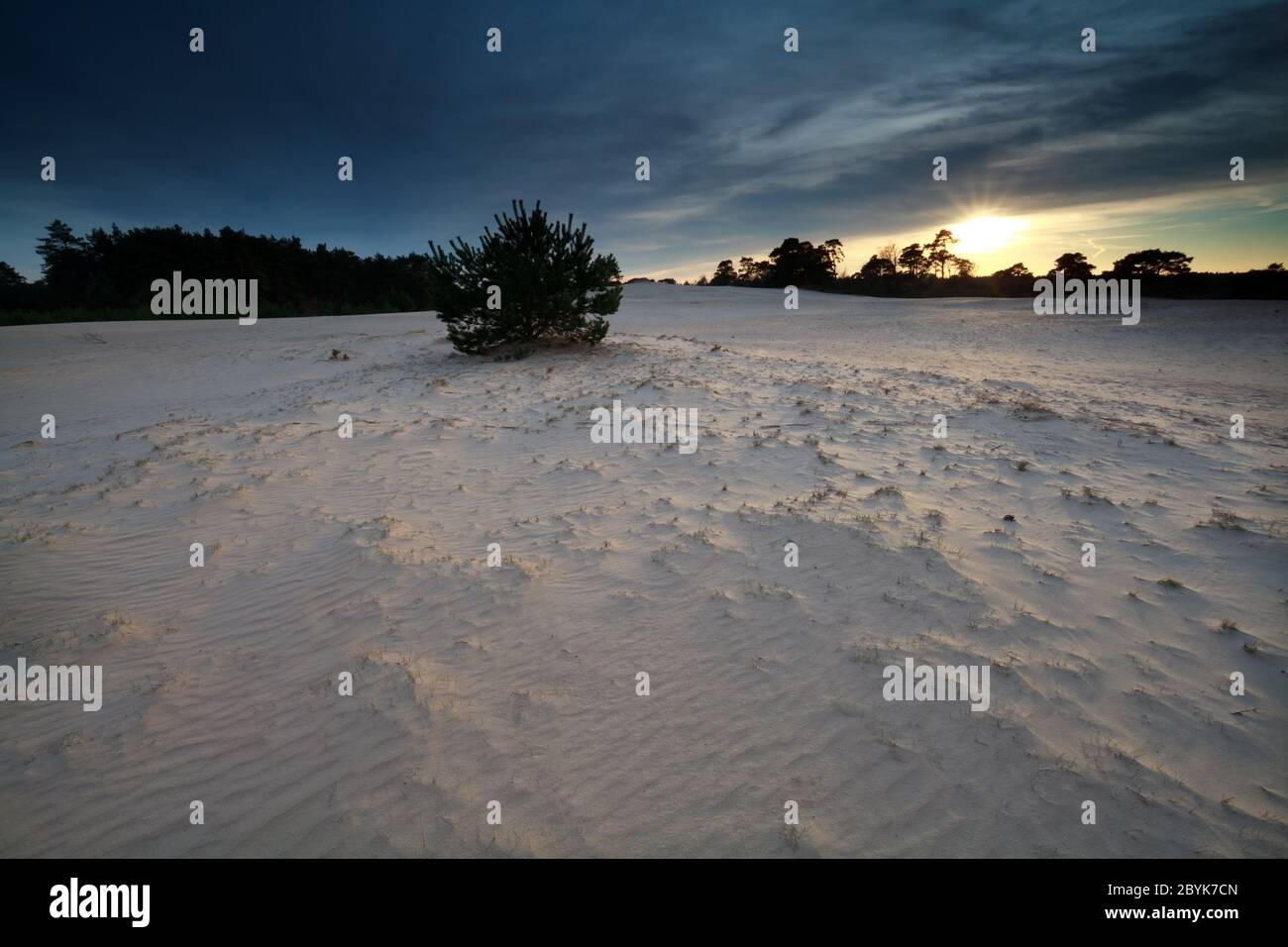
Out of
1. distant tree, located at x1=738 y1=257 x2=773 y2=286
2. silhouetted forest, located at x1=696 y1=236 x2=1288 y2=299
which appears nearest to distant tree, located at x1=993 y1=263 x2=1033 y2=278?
silhouetted forest, located at x1=696 y1=236 x2=1288 y2=299

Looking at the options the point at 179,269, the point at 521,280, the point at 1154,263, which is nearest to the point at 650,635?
the point at 521,280

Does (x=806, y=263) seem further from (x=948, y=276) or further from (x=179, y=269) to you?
(x=179, y=269)

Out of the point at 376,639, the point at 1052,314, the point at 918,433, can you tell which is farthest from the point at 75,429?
the point at 1052,314

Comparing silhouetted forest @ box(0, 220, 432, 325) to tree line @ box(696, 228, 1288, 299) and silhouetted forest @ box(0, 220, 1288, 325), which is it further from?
tree line @ box(696, 228, 1288, 299)

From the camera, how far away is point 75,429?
11891mm

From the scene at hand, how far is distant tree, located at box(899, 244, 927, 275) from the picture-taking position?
60094mm

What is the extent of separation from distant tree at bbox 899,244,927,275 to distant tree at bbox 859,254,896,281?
1.39 meters

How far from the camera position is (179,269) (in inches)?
1875

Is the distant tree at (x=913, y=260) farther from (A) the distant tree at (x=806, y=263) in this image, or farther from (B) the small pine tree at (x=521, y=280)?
(B) the small pine tree at (x=521, y=280)

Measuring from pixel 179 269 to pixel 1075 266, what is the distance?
239 ft

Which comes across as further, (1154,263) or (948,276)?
(948,276)

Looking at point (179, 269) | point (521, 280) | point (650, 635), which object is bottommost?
point (650, 635)

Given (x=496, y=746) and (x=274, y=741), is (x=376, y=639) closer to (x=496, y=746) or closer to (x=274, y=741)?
(x=274, y=741)
